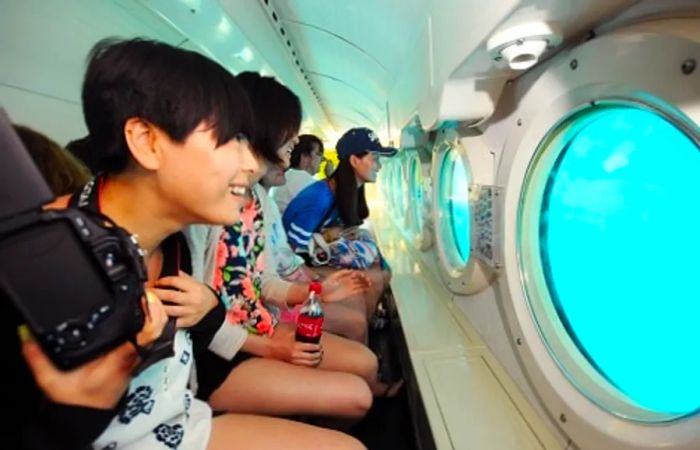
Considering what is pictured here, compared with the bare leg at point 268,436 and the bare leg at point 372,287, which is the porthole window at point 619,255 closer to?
the bare leg at point 268,436

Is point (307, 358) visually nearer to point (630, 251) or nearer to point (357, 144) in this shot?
point (630, 251)

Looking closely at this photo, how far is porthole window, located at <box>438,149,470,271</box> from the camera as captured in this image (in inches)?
97.2

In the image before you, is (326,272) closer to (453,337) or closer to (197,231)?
(453,337)

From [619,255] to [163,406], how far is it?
1249mm

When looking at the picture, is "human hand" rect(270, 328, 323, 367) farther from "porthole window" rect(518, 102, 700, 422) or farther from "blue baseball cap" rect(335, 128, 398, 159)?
"blue baseball cap" rect(335, 128, 398, 159)

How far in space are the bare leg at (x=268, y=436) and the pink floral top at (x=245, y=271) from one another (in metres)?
0.41

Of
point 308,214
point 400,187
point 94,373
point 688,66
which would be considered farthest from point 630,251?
point 400,187

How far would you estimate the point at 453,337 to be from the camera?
2.02 meters

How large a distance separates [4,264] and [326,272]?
241cm

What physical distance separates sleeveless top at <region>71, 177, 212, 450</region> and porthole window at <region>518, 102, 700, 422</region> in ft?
3.40

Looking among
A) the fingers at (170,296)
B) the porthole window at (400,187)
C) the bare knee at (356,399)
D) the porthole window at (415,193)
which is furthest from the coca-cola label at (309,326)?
the porthole window at (400,187)

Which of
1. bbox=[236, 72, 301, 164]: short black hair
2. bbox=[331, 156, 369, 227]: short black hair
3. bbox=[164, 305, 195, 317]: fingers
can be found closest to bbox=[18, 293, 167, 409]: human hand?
bbox=[164, 305, 195, 317]: fingers

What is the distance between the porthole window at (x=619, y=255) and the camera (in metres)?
0.89

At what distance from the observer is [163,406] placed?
94 centimetres
